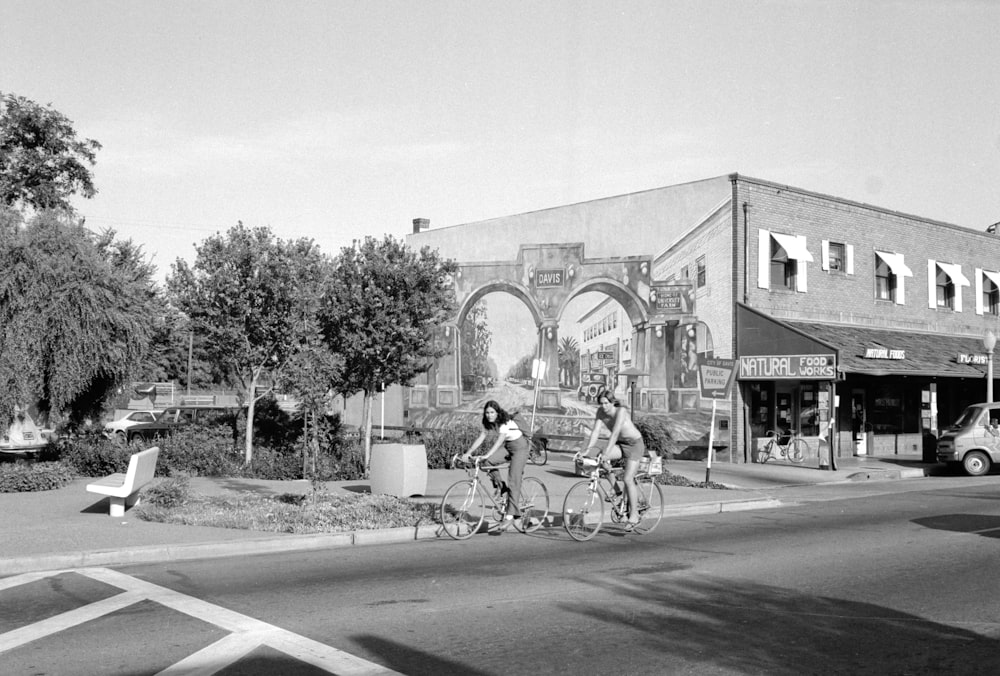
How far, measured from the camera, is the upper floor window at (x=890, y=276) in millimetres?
Answer: 31172

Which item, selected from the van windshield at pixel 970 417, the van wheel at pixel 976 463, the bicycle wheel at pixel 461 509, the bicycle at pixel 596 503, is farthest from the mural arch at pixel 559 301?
the bicycle wheel at pixel 461 509

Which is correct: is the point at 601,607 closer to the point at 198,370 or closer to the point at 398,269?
the point at 398,269

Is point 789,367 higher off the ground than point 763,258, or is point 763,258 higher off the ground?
point 763,258

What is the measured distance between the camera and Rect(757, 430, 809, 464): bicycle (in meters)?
26.7

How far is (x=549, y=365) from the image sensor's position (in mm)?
31281

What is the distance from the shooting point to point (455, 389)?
33438 mm

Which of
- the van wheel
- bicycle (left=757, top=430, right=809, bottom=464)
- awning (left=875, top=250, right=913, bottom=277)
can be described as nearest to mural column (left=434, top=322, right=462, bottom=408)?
bicycle (left=757, top=430, right=809, bottom=464)

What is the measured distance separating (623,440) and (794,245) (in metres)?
18.2

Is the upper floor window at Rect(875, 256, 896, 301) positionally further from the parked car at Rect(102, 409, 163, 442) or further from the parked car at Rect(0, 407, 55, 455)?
the parked car at Rect(0, 407, 55, 455)

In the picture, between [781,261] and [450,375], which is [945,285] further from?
[450,375]

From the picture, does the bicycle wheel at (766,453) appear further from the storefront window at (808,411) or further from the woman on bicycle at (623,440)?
the woman on bicycle at (623,440)

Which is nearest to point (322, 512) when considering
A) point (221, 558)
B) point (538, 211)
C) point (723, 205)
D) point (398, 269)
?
point (221, 558)

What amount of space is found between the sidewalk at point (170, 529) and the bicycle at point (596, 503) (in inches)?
73.7

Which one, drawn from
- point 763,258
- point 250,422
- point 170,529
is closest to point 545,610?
point 170,529
